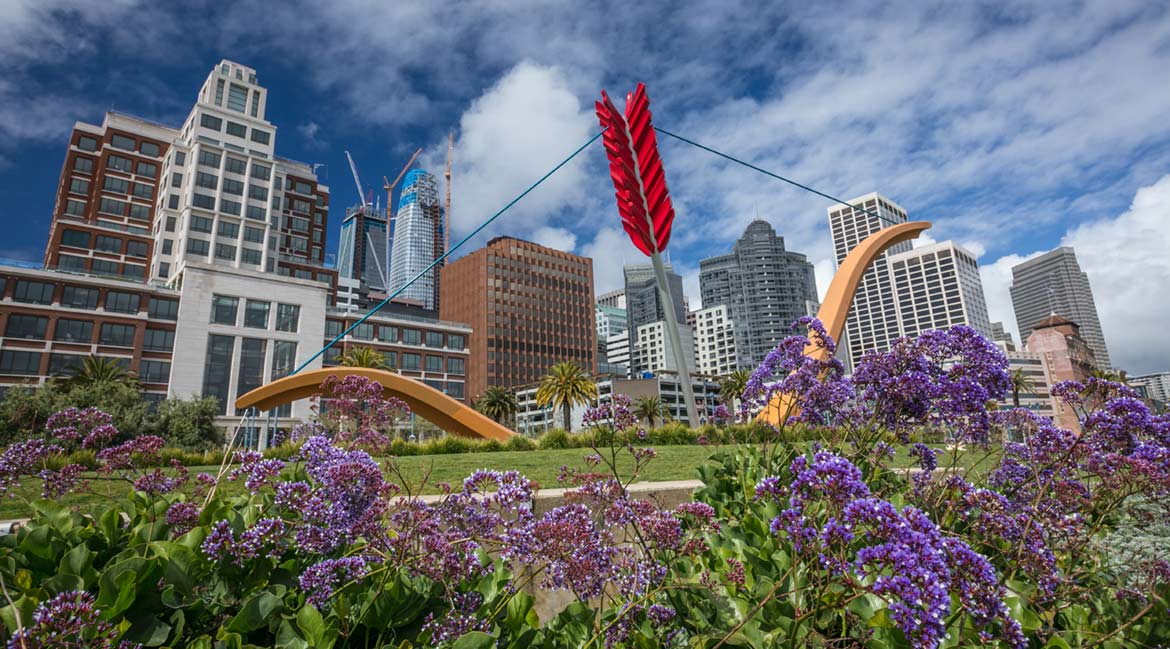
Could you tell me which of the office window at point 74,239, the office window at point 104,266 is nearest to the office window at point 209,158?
the office window at point 74,239

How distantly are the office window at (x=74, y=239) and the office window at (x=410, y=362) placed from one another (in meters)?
36.6

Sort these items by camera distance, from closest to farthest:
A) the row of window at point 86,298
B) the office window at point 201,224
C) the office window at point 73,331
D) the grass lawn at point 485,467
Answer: the grass lawn at point 485,467
the row of window at point 86,298
the office window at point 73,331
the office window at point 201,224

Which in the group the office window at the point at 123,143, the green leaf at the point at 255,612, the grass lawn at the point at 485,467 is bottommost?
the green leaf at the point at 255,612

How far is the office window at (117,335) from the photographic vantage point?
5166 centimetres

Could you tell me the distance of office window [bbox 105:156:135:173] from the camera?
217ft

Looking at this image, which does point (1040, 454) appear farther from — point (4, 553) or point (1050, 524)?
point (4, 553)

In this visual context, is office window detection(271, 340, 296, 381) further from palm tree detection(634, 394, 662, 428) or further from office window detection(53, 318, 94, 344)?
palm tree detection(634, 394, 662, 428)

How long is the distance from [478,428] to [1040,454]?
1981cm

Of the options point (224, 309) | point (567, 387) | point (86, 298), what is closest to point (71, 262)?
point (86, 298)

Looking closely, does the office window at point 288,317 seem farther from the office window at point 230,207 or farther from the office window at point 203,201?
the office window at point 203,201

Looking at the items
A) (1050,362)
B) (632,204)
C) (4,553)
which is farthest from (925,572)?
(1050,362)

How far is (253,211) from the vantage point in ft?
222

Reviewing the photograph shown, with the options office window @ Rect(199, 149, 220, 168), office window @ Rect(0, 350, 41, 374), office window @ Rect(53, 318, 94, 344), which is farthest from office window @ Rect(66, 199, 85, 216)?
office window @ Rect(0, 350, 41, 374)

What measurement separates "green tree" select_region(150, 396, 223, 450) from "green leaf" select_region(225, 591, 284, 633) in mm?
38572
